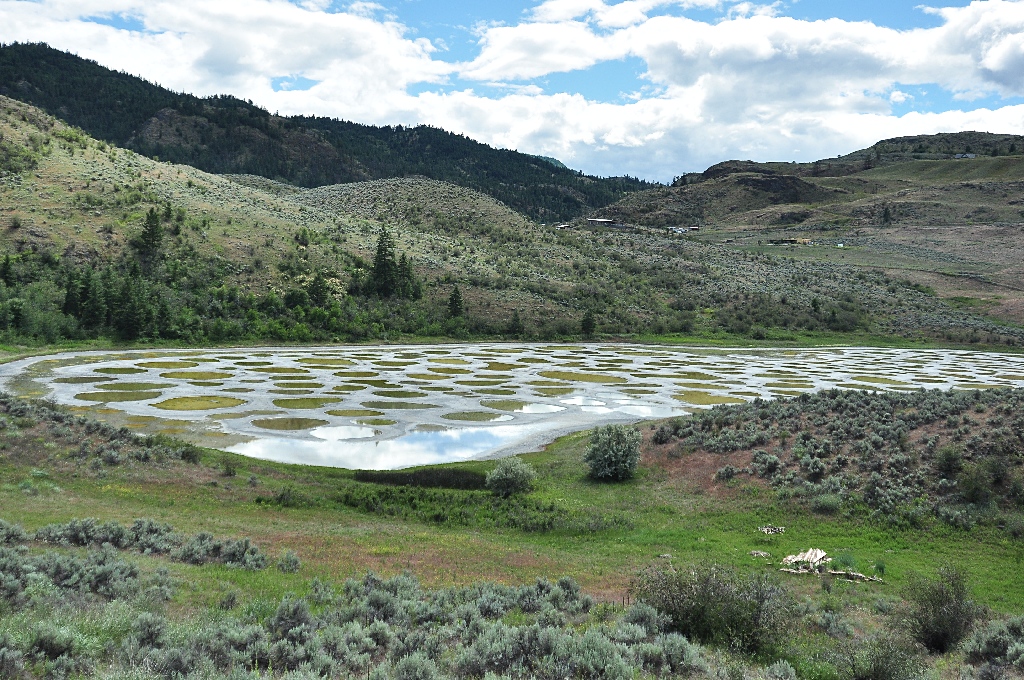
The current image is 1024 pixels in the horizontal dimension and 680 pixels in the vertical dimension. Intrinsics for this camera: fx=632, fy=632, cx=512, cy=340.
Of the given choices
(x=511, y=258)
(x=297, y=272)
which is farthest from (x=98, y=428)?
(x=511, y=258)

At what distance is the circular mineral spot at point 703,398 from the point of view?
3950cm

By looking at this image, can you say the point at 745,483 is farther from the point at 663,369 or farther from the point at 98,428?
the point at 663,369

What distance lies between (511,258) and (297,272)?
44.3 metres

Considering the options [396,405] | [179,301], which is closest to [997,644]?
[396,405]

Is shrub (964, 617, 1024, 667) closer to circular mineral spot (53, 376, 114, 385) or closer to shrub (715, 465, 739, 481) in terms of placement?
shrub (715, 465, 739, 481)

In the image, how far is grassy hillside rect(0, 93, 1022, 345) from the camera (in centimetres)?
6638

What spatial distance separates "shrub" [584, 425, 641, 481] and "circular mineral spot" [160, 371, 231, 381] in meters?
31.5

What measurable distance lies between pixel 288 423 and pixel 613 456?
17.6 meters

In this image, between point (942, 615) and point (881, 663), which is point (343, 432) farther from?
point (881, 663)

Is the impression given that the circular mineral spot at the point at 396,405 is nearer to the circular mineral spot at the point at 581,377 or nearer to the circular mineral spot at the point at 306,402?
the circular mineral spot at the point at 306,402

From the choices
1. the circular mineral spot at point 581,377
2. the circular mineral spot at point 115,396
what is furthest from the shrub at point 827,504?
the circular mineral spot at point 115,396

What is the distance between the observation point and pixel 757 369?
5738 cm

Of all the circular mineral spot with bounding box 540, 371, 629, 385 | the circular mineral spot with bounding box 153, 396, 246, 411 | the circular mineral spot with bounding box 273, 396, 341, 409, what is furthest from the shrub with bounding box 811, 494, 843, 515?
the circular mineral spot with bounding box 153, 396, 246, 411

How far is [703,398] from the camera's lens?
4134 cm
